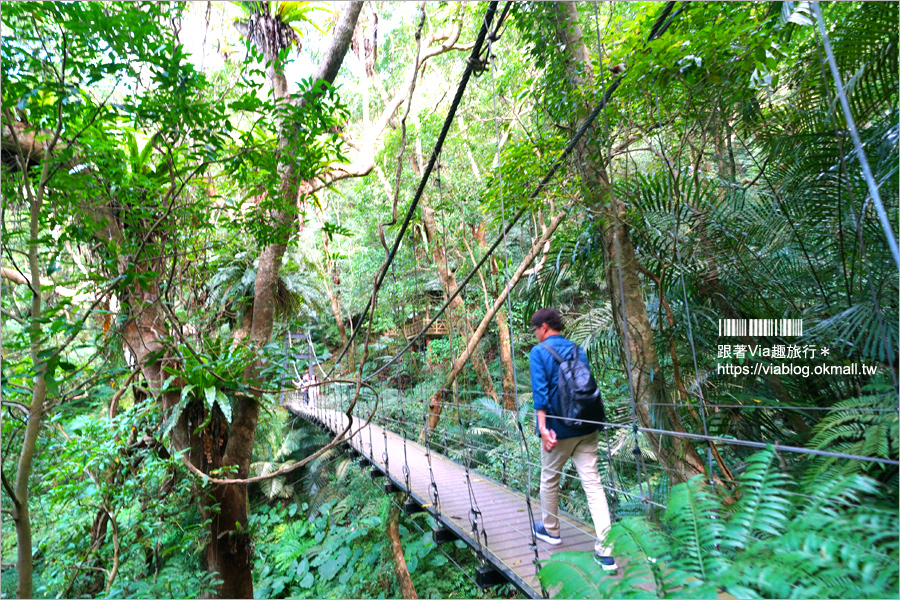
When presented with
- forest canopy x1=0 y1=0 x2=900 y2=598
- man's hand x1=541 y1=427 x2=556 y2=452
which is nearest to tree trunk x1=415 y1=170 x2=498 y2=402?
forest canopy x1=0 y1=0 x2=900 y2=598

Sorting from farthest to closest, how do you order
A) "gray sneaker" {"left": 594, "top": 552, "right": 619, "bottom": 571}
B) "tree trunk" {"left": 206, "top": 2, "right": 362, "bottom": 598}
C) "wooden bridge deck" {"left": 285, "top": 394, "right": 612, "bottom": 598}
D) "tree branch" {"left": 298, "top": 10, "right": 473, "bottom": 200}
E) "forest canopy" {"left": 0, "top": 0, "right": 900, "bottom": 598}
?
"tree branch" {"left": 298, "top": 10, "right": 473, "bottom": 200} < "tree trunk" {"left": 206, "top": 2, "right": 362, "bottom": 598} < "wooden bridge deck" {"left": 285, "top": 394, "right": 612, "bottom": 598} < "gray sneaker" {"left": 594, "top": 552, "right": 619, "bottom": 571} < "forest canopy" {"left": 0, "top": 0, "right": 900, "bottom": 598}

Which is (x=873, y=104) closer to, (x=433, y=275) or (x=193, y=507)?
(x=193, y=507)

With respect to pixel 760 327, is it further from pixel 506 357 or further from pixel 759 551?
pixel 506 357

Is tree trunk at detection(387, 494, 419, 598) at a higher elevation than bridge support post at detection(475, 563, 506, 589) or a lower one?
lower

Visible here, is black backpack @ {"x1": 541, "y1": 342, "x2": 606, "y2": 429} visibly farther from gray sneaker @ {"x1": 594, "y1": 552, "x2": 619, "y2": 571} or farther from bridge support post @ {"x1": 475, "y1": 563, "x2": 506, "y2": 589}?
bridge support post @ {"x1": 475, "y1": 563, "x2": 506, "y2": 589}

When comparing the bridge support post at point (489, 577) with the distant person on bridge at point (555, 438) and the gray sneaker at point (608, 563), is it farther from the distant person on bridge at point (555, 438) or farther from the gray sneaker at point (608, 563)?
the gray sneaker at point (608, 563)

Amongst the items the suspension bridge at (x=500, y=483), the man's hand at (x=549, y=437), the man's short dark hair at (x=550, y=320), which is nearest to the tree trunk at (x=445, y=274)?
the suspension bridge at (x=500, y=483)

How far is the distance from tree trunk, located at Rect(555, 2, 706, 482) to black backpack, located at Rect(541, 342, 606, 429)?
1.76 ft

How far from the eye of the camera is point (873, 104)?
173 cm

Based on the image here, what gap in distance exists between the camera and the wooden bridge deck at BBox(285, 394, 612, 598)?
5.36 feet

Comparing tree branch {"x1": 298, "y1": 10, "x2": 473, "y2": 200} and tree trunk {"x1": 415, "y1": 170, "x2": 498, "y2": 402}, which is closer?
tree branch {"x1": 298, "y1": 10, "x2": 473, "y2": 200}

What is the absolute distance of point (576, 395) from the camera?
1505 mm

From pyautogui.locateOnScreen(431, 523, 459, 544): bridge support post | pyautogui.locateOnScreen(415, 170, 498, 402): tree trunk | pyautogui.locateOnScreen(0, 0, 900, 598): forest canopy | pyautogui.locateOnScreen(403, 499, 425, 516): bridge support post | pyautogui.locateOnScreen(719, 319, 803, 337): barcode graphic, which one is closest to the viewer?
pyautogui.locateOnScreen(0, 0, 900, 598): forest canopy

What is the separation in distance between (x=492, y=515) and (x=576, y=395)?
884 millimetres
